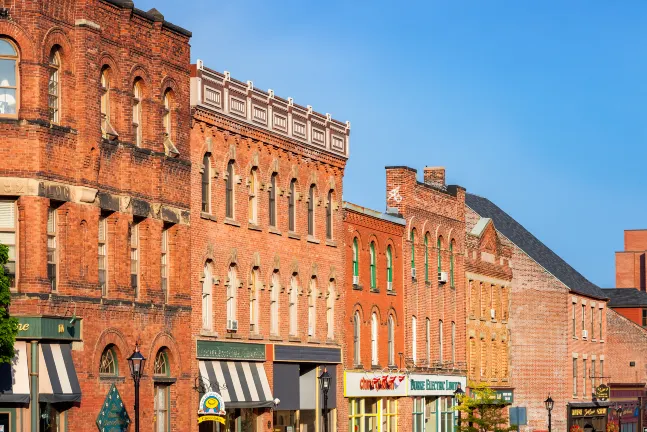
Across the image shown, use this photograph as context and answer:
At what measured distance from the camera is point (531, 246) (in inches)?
3300

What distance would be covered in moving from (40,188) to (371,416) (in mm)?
26273

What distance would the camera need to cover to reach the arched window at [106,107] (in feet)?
137

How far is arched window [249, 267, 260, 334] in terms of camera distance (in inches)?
2002

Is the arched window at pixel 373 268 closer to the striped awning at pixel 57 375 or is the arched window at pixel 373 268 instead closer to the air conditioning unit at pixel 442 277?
the air conditioning unit at pixel 442 277

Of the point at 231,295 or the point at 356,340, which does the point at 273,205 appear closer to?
the point at 231,295

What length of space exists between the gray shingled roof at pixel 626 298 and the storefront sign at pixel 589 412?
17.6 meters

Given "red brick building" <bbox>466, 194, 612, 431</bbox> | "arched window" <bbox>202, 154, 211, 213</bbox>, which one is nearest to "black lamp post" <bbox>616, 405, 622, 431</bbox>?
"red brick building" <bbox>466, 194, 612, 431</bbox>

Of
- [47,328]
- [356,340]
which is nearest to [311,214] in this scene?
[356,340]

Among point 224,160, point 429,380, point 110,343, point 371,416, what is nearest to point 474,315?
point 429,380

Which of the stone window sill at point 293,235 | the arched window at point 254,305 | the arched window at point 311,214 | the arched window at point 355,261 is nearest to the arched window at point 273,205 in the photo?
the stone window sill at point 293,235

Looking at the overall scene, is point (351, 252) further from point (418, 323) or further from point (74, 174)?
point (74, 174)

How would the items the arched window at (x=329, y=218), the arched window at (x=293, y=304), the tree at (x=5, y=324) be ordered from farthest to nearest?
the arched window at (x=329, y=218) < the arched window at (x=293, y=304) < the tree at (x=5, y=324)

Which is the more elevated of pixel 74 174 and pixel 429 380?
pixel 74 174

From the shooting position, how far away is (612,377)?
331 feet
